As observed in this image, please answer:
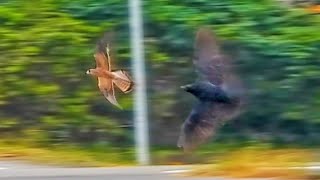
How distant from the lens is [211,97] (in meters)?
4.34

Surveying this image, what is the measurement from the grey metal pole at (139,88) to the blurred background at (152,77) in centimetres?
10

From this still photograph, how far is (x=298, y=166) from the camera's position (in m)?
7.66

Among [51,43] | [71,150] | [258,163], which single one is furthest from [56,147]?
[258,163]

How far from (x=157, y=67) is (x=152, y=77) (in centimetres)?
11

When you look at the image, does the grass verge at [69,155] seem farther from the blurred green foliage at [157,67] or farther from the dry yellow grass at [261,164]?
the dry yellow grass at [261,164]

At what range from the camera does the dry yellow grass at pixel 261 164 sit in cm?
755

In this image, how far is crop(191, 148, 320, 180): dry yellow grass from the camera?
755 cm

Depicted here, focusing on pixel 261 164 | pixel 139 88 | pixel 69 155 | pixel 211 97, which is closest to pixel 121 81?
pixel 211 97

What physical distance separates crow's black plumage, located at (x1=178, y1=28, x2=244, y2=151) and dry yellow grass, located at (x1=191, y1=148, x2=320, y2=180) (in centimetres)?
298

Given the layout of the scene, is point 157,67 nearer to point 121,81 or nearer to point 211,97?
point 121,81

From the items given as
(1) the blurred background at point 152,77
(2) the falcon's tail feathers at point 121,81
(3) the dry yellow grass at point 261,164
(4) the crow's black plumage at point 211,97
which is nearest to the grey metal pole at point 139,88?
(1) the blurred background at point 152,77

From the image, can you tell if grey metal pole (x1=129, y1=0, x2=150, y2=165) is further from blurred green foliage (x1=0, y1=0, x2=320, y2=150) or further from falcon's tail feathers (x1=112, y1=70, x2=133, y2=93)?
→ falcon's tail feathers (x1=112, y1=70, x2=133, y2=93)

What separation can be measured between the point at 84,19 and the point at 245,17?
1.62 metres

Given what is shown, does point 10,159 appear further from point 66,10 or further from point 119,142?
point 66,10
